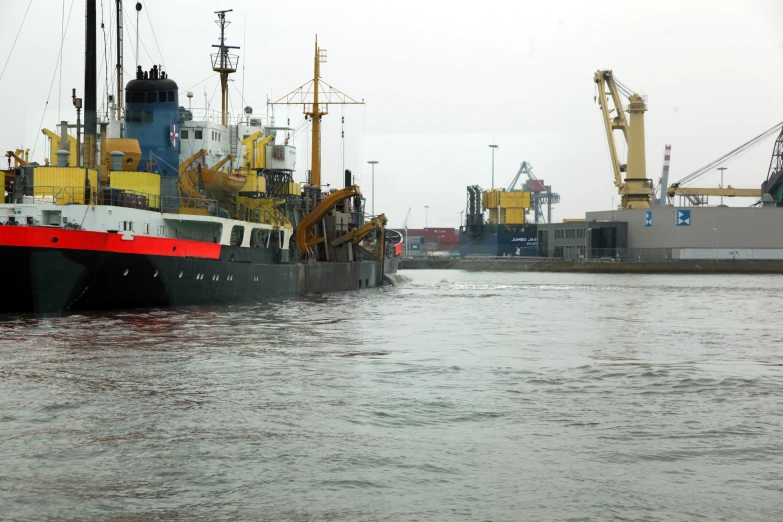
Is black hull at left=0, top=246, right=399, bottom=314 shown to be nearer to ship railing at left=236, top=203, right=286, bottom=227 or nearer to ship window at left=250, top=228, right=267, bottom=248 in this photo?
ship window at left=250, top=228, right=267, bottom=248

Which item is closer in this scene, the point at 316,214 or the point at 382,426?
the point at 382,426

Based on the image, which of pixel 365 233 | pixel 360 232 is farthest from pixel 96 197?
pixel 365 233

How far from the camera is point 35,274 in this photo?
26.1 m

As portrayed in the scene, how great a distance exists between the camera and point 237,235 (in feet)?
120

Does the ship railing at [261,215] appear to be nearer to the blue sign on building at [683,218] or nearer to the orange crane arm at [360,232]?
the orange crane arm at [360,232]

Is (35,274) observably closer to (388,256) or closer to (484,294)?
(484,294)

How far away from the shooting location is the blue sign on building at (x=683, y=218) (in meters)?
97.0

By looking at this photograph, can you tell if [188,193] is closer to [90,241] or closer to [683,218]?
[90,241]

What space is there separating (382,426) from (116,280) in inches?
703

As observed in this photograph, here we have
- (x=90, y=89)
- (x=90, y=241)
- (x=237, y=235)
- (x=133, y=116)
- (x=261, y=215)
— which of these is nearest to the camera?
(x=90, y=241)

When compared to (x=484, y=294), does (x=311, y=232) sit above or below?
above

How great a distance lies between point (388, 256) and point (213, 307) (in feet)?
103

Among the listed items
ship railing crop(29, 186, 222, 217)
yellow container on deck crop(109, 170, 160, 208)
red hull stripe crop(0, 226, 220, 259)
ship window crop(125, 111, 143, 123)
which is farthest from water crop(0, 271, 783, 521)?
ship window crop(125, 111, 143, 123)

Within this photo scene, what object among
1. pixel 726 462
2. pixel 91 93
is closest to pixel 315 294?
pixel 91 93
